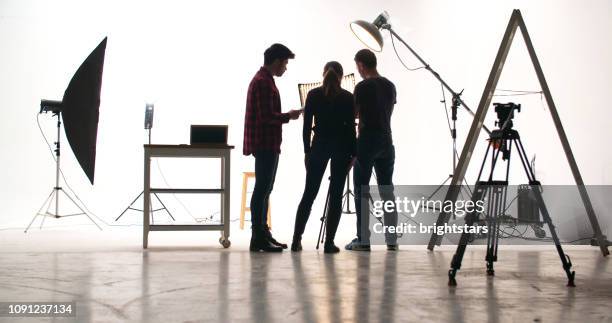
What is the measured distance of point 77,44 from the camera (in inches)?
291

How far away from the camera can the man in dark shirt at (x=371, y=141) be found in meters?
4.56

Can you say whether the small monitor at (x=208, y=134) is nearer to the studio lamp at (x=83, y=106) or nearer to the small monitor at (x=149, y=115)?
the studio lamp at (x=83, y=106)

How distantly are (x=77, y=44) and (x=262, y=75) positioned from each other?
3.67 m

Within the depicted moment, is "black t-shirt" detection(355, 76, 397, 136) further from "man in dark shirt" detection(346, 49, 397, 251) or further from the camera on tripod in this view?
the camera on tripod

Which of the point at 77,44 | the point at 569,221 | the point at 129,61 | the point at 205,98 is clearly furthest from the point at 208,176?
the point at 569,221

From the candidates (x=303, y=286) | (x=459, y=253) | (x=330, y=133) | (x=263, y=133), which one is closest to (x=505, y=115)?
(x=459, y=253)

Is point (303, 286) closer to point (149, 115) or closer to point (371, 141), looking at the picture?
point (371, 141)

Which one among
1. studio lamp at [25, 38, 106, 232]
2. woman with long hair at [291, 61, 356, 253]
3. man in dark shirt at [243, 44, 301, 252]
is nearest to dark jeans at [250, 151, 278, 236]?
man in dark shirt at [243, 44, 301, 252]

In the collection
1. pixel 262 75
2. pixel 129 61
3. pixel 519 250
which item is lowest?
pixel 519 250

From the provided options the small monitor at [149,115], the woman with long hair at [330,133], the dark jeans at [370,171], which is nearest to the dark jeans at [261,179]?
the woman with long hair at [330,133]

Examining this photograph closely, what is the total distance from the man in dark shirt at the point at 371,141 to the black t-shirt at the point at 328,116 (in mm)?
232

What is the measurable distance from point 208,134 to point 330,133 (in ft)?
2.97

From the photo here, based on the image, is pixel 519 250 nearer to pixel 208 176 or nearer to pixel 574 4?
pixel 574 4
